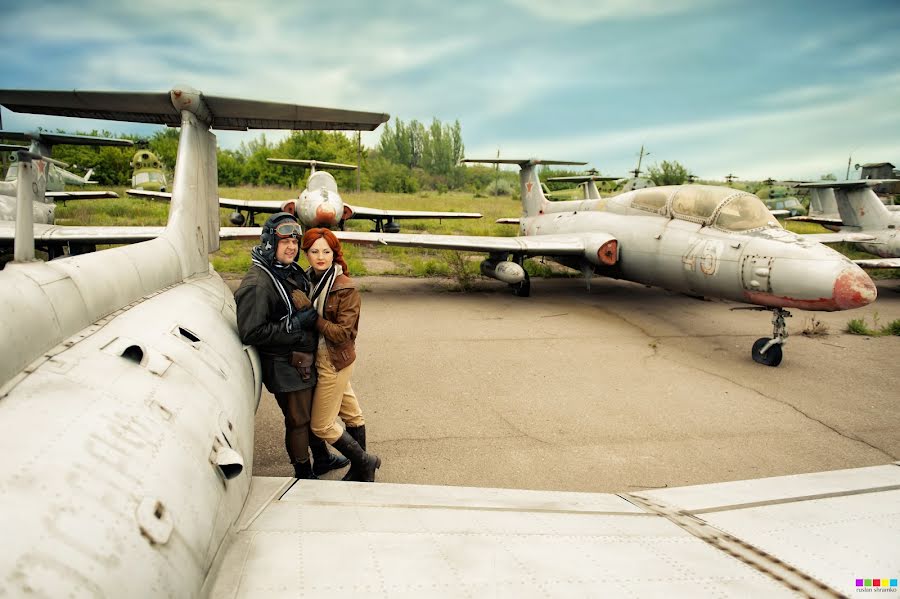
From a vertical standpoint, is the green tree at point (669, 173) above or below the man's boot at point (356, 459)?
above

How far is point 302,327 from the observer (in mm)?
3123

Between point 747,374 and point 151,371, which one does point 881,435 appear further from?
point 151,371

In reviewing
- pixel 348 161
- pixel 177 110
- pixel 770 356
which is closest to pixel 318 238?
pixel 177 110

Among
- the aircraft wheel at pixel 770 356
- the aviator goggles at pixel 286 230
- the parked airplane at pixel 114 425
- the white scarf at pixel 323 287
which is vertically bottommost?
the aircraft wheel at pixel 770 356

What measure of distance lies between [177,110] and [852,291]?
740 cm

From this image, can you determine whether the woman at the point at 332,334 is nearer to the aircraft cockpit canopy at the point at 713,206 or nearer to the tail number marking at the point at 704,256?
the tail number marking at the point at 704,256

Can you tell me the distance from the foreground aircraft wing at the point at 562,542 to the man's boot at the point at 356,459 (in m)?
1.00

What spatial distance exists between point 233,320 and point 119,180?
39719 mm

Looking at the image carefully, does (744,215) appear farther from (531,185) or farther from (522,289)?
(531,185)

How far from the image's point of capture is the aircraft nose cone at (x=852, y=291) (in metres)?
5.70

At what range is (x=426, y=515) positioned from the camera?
201 centimetres

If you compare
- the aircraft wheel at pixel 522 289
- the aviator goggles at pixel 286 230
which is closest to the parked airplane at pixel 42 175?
the aviator goggles at pixel 286 230

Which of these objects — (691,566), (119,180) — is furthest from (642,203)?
(119,180)

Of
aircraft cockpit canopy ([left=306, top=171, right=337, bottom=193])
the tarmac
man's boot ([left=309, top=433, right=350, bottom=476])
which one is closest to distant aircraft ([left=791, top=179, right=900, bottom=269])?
the tarmac
